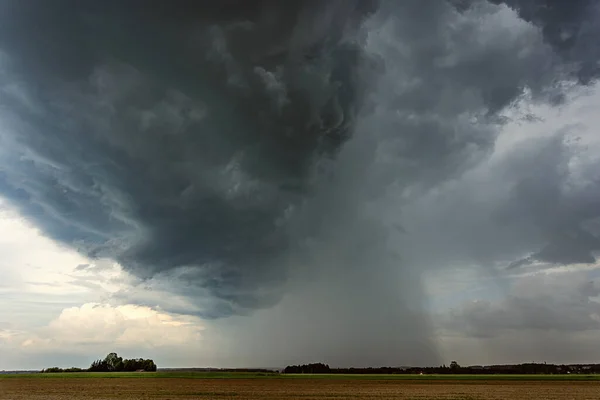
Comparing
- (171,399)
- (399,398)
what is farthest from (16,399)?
(399,398)

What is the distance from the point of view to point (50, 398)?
60750 mm

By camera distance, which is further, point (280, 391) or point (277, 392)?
point (280, 391)

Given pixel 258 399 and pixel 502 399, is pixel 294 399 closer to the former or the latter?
pixel 258 399

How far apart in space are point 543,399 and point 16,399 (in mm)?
79314

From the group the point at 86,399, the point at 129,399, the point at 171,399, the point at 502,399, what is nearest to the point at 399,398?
A: the point at 502,399

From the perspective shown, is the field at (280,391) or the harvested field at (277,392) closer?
the harvested field at (277,392)

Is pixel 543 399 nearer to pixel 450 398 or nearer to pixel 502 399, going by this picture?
pixel 502 399

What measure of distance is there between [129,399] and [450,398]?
48.6 metres

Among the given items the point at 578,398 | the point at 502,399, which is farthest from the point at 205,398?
the point at 578,398

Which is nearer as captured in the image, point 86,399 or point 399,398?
point 86,399

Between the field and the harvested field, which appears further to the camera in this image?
the field

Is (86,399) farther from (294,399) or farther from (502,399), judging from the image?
(502,399)

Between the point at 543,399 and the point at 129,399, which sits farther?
the point at 543,399

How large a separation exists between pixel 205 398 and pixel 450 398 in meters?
38.1
